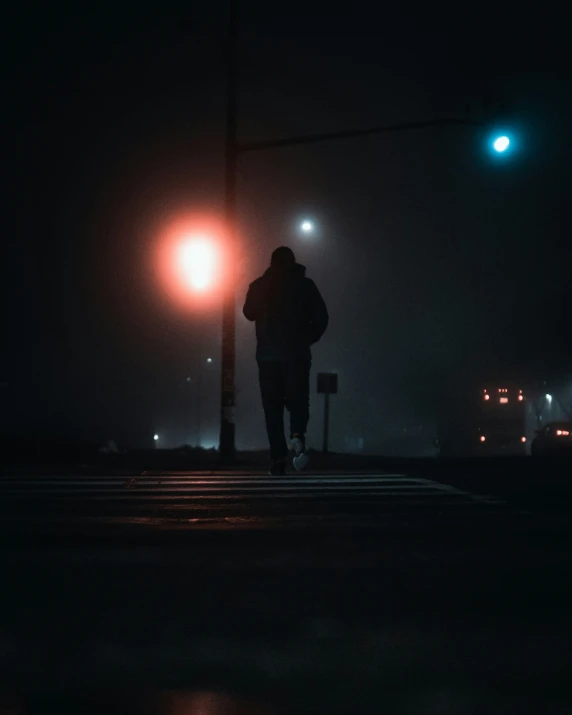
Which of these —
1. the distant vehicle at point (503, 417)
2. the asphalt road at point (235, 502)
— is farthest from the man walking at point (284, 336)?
the distant vehicle at point (503, 417)

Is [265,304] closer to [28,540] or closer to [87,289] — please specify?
[28,540]

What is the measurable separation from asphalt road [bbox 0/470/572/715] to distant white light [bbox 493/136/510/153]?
12.2 m

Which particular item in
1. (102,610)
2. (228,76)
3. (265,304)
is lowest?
(102,610)

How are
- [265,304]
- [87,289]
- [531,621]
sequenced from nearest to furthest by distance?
[531,621] < [265,304] < [87,289]

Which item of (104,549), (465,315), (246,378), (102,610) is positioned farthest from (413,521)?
(246,378)

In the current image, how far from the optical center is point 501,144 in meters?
16.7

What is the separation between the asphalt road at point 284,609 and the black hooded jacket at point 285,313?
3025 millimetres

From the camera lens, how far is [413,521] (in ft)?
16.9

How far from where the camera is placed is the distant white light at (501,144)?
16625mm

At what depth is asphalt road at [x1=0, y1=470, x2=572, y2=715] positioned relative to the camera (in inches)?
101

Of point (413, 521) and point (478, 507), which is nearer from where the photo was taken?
point (413, 521)

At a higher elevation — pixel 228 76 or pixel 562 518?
pixel 228 76

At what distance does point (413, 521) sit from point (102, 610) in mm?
2337

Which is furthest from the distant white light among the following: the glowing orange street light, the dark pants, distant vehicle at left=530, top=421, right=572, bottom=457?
distant vehicle at left=530, top=421, right=572, bottom=457
